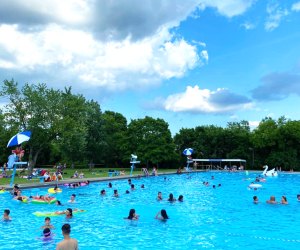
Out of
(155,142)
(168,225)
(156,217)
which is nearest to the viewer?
(168,225)

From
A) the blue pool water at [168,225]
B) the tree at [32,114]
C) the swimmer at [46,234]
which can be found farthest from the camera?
the tree at [32,114]

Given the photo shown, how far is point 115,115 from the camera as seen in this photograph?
88625 mm

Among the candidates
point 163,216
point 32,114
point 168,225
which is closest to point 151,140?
point 32,114

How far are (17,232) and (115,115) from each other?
7164 centimetres

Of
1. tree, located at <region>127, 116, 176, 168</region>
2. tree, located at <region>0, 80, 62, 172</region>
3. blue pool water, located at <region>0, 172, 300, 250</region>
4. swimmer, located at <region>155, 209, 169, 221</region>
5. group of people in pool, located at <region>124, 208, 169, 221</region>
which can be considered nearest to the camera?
blue pool water, located at <region>0, 172, 300, 250</region>

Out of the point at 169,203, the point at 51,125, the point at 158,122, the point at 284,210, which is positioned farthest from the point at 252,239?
the point at 158,122

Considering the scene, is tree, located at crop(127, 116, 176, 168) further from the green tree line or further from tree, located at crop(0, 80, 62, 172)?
tree, located at crop(0, 80, 62, 172)

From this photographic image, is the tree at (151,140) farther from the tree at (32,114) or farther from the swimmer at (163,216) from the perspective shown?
the swimmer at (163,216)

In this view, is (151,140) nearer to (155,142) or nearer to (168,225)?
(155,142)

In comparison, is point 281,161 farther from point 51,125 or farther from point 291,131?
point 51,125

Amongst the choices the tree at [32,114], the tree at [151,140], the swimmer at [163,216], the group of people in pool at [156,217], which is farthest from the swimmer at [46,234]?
the tree at [151,140]

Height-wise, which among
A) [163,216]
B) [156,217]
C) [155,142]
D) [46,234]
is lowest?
[46,234]

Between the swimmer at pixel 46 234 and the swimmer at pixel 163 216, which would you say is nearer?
the swimmer at pixel 46 234

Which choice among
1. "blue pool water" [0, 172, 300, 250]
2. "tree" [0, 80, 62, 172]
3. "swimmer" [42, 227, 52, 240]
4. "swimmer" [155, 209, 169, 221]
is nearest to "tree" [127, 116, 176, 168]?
"tree" [0, 80, 62, 172]
